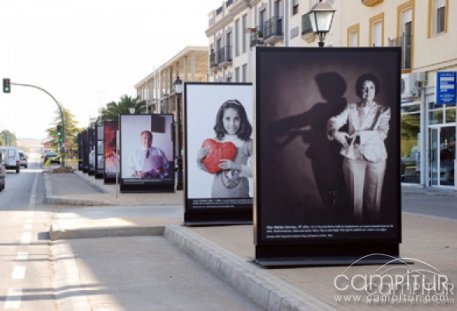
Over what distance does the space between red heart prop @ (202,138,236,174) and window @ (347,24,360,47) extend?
18.9m

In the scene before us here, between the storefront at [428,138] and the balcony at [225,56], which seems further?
the balcony at [225,56]

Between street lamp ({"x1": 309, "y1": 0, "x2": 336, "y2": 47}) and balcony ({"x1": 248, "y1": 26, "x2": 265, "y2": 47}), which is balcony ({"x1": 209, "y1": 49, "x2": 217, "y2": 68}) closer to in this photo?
balcony ({"x1": 248, "y1": 26, "x2": 265, "y2": 47})

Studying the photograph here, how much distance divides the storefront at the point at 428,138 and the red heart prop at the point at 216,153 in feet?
41.2

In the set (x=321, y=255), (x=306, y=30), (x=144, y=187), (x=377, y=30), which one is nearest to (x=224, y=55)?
(x=306, y=30)

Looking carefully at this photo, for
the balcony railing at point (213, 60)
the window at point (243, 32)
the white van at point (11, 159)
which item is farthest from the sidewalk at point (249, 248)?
the white van at point (11, 159)

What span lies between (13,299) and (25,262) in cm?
269

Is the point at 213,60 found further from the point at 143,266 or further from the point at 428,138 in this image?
the point at 143,266

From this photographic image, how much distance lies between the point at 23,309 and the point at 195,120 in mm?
6316

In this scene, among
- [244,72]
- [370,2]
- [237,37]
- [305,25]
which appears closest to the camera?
[370,2]

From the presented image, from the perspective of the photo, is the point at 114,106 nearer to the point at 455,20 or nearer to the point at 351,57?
the point at 455,20

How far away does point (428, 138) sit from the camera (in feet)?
83.8

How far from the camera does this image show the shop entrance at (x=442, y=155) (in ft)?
78.1

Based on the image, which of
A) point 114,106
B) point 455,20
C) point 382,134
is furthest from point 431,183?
point 114,106

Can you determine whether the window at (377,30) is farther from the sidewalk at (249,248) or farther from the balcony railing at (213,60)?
the balcony railing at (213,60)
